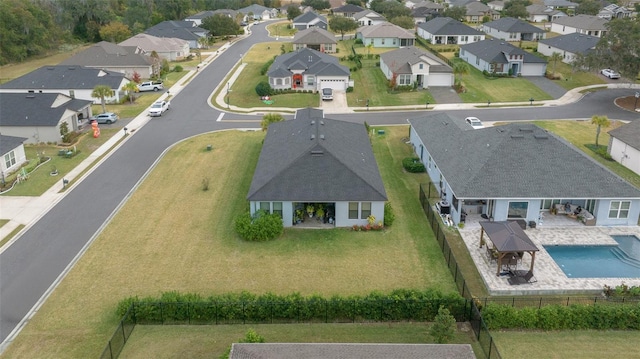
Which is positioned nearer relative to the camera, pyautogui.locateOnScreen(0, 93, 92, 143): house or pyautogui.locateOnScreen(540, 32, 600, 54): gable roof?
pyautogui.locateOnScreen(0, 93, 92, 143): house

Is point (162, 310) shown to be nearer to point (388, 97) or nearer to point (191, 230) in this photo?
point (191, 230)

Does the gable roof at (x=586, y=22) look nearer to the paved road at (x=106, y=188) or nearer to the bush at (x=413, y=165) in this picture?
the paved road at (x=106, y=188)

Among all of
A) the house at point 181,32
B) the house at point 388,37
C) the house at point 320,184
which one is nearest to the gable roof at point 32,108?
the house at point 320,184

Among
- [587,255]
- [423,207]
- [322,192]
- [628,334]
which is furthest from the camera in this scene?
[423,207]

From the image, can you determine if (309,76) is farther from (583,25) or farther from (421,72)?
(583,25)

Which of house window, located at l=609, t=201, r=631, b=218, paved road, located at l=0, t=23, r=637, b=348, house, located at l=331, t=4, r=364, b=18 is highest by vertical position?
house, located at l=331, t=4, r=364, b=18

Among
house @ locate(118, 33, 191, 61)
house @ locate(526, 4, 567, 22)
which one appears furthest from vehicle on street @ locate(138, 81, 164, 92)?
house @ locate(526, 4, 567, 22)

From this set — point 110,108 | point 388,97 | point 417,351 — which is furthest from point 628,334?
point 110,108

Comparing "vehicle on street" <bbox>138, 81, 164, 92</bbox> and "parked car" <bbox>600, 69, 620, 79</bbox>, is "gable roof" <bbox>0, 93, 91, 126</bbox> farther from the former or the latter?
"parked car" <bbox>600, 69, 620, 79</bbox>
